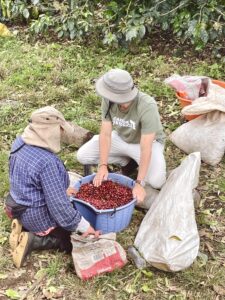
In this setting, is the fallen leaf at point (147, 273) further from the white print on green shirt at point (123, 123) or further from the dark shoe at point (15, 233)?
the white print on green shirt at point (123, 123)

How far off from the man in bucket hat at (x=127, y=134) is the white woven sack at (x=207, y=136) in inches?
21.7

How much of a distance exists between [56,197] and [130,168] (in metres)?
1.31

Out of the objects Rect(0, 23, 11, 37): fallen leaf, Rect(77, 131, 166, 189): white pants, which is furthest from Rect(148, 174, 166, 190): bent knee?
Rect(0, 23, 11, 37): fallen leaf

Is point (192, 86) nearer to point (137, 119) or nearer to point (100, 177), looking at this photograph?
point (137, 119)

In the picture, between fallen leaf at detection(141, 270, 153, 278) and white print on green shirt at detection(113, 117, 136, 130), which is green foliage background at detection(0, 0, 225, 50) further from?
fallen leaf at detection(141, 270, 153, 278)

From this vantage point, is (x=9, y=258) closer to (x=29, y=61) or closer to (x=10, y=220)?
(x=10, y=220)

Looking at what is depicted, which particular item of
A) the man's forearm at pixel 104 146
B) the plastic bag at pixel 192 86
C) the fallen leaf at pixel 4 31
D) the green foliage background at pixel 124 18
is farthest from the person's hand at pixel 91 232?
the fallen leaf at pixel 4 31

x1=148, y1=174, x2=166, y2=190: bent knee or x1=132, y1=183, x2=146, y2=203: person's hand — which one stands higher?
x1=132, y1=183, x2=146, y2=203: person's hand

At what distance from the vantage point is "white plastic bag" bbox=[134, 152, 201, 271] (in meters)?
3.21

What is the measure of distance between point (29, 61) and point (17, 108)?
114 cm

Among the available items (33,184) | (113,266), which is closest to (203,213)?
(113,266)

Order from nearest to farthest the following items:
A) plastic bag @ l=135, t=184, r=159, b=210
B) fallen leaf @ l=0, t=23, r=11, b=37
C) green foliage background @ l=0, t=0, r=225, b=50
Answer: plastic bag @ l=135, t=184, r=159, b=210 → green foliage background @ l=0, t=0, r=225, b=50 → fallen leaf @ l=0, t=23, r=11, b=37

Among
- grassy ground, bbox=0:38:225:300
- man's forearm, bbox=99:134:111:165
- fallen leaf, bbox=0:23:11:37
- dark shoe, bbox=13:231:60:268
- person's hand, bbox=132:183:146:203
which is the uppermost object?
man's forearm, bbox=99:134:111:165

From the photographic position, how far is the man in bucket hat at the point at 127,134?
3492 millimetres
